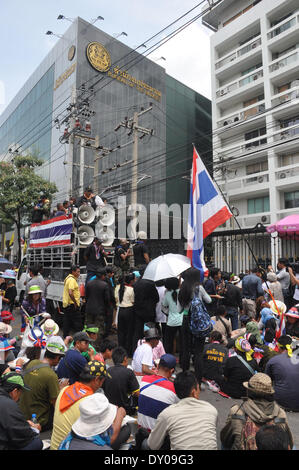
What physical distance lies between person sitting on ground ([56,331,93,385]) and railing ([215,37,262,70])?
89.6 ft

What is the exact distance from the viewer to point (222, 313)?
5656mm

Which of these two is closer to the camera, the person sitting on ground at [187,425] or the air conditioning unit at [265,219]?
the person sitting on ground at [187,425]

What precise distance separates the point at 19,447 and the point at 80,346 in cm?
156

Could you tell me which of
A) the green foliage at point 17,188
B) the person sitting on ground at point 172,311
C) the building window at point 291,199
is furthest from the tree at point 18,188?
the building window at point 291,199

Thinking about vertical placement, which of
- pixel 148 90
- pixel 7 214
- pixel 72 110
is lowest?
pixel 7 214

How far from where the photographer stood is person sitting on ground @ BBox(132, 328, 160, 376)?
4.06 meters

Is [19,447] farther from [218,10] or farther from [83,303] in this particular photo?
[218,10]

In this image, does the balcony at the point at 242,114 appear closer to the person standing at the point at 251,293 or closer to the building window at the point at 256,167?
the building window at the point at 256,167

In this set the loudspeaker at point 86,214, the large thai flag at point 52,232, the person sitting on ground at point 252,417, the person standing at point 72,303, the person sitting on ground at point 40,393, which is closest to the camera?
the person sitting on ground at point 252,417

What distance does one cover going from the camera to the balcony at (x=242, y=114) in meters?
24.2

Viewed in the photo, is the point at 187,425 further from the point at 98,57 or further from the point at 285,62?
the point at 98,57

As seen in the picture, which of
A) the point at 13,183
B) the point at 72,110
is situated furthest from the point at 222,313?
the point at 13,183

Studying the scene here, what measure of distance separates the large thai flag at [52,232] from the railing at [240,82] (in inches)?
861

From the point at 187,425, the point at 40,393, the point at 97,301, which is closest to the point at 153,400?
the point at 187,425
